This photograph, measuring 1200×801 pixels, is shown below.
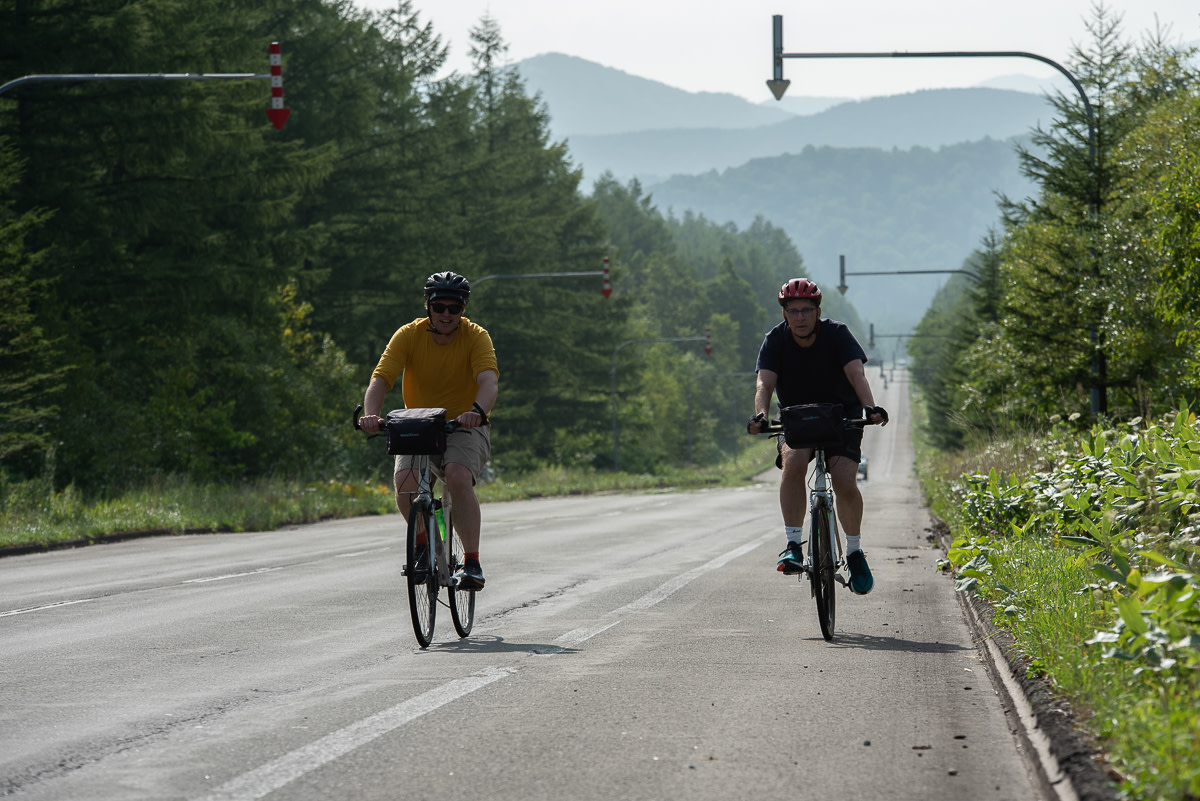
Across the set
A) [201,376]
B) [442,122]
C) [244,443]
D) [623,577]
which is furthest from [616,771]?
[442,122]

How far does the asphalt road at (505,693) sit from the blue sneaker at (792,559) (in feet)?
1.53

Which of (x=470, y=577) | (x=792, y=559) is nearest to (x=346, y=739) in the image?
(x=470, y=577)

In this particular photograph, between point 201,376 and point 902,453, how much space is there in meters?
84.5

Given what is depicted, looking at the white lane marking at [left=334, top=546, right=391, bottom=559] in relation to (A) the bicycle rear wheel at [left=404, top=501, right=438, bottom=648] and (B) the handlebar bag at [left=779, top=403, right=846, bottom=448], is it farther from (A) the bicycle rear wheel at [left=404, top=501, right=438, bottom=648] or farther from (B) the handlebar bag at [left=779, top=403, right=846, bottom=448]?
(B) the handlebar bag at [left=779, top=403, right=846, bottom=448]

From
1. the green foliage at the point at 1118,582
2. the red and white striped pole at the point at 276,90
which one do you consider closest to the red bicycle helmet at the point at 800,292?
the green foliage at the point at 1118,582

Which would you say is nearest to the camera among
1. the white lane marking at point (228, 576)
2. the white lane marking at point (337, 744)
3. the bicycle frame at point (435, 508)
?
the white lane marking at point (337, 744)

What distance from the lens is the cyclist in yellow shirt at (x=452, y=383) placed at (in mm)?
7473

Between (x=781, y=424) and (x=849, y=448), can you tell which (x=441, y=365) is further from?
(x=849, y=448)

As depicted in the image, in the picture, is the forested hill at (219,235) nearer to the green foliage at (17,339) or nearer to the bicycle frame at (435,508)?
the green foliage at (17,339)

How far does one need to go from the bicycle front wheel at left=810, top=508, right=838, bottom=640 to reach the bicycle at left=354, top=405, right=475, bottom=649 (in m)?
2.16

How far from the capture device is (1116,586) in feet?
21.1

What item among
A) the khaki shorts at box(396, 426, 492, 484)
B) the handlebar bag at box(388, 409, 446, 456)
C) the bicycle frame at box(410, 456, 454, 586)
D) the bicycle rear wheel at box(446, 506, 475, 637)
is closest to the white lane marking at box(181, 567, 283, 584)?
the bicycle rear wheel at box(446, 506, 475, 637)

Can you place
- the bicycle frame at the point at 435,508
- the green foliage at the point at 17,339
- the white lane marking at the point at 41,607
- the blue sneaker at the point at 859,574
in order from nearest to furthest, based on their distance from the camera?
the bicycle frame at the point at 435,508
the blue sneaker at the point at 859,574
the white lane marking at the point at 41,607
the green foliage at the point at 17,339

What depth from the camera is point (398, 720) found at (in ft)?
17.9
